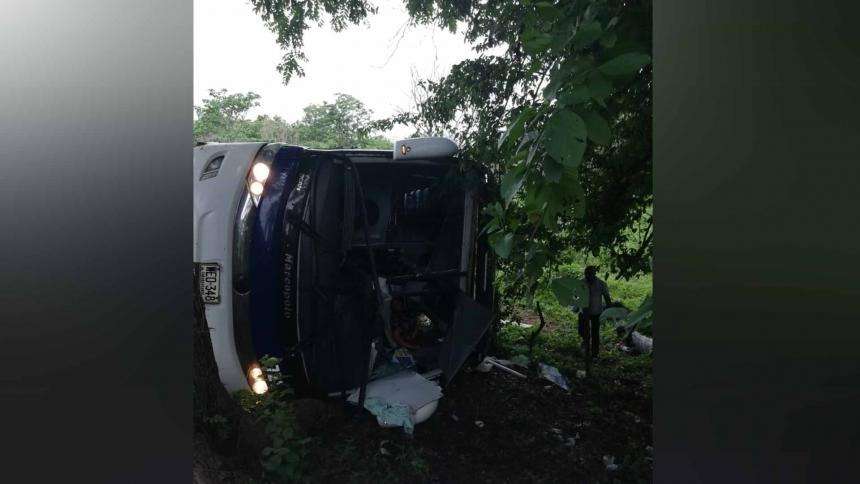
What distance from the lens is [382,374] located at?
14.9 ft

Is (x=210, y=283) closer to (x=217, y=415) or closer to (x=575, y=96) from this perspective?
(x=217, y=415)

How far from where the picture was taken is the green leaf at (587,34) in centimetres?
152

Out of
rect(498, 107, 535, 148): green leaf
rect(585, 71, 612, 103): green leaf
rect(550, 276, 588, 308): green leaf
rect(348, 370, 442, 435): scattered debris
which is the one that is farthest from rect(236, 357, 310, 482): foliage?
rect(585, 71, 612, 103): green leaf

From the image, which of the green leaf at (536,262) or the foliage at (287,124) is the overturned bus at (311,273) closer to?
the green leaf at (536,262)

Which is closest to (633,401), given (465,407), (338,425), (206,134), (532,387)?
(532,387)

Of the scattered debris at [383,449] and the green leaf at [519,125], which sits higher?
the green leaf at [519,125]

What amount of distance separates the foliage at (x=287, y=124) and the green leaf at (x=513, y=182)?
37.8 ft

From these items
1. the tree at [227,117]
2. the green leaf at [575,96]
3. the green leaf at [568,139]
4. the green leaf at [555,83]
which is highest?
the tree at [227,117]

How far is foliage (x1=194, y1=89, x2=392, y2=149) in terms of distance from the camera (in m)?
14.2

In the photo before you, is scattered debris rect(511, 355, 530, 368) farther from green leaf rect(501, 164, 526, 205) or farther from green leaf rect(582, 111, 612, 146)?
green leaf rect(582, 111, 612, 146)

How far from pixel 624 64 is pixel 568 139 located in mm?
241

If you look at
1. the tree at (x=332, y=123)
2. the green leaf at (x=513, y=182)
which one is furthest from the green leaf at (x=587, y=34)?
the tree at (x=332, y=123)

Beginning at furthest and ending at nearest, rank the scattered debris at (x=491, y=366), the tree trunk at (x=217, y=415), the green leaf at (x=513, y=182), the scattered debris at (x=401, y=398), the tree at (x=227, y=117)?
the tree at (x=227, y=117), the scattered debris at (x=491, y=366), the scattered debris at (x=401, y=398), the tree trunk at (x=217, y=415), the green leaf at (x=513, y=182)
